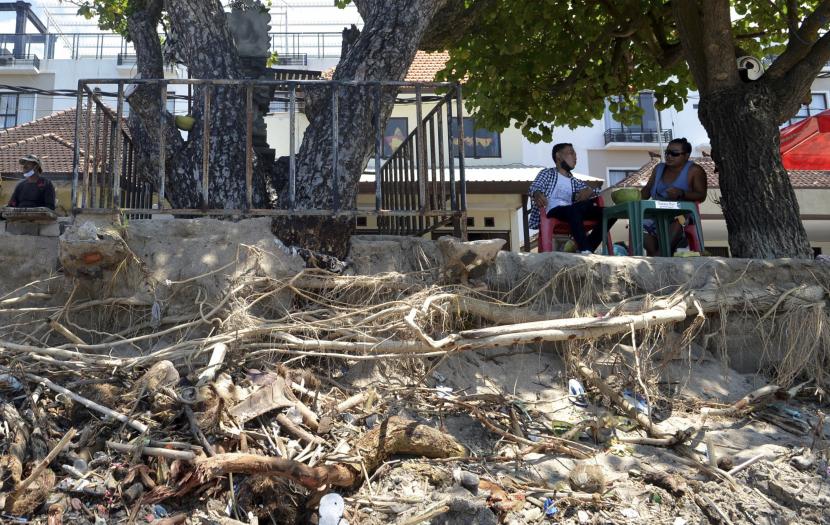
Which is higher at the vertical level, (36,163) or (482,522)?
(36,163)

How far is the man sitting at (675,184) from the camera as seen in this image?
19.6ft

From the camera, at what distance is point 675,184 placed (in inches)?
240

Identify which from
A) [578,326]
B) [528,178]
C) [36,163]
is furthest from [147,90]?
[528,178]

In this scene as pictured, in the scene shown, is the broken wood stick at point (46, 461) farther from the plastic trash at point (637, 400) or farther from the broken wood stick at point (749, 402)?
the broken wood stick at point (749, 402)

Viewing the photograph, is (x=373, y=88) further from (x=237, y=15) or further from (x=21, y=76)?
(x=21, y=76)

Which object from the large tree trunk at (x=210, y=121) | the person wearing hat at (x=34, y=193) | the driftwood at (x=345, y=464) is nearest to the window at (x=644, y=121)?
the person wearing hat at (x=34, y=193)

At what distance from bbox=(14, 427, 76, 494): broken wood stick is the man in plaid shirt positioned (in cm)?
405

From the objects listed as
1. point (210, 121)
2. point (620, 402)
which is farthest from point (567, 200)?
point (210, 121)

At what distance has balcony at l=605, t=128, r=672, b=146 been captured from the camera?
21297mm

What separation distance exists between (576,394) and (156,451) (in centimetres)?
247

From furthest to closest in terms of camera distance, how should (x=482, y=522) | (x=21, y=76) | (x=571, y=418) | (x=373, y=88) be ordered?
(x=21, y=76) → (x=373, y=88) → (x=571, y=418) → (x=482, y=522)

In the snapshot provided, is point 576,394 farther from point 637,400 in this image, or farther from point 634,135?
point 634,135

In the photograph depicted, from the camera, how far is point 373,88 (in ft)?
16.1

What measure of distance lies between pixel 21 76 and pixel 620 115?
23.1 meters
